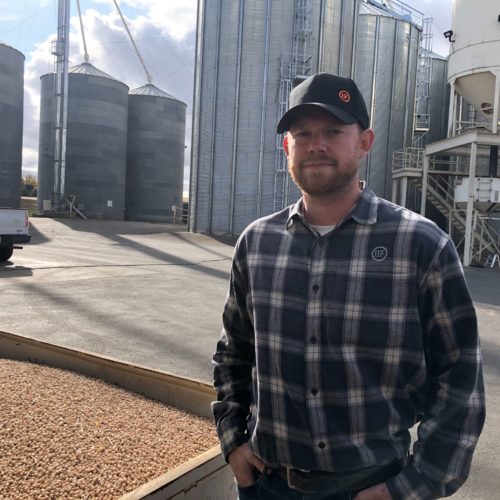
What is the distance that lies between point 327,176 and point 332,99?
0.24 meters

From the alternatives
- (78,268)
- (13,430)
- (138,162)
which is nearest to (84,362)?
(13,430)

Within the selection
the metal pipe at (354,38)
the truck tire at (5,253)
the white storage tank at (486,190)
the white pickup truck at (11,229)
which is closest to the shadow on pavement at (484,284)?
the white storage tank at (486,190)

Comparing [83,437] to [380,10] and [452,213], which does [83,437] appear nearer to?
[452,213]

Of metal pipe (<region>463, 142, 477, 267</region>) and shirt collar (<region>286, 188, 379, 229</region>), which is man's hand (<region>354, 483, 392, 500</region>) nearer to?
shirt collar (<region>286, 188, 379, 229</region>)

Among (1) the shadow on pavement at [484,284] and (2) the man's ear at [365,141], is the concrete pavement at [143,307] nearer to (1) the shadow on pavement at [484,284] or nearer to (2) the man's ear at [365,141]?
(1) the shadow on pavement at [484,284]

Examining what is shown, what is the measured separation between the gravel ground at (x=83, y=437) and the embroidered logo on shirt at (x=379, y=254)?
1612mm

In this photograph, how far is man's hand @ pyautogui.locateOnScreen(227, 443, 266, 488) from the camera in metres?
1.84

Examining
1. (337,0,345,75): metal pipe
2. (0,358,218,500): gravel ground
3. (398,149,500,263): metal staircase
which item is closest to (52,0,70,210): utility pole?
(337,0,345,75): metal pipe

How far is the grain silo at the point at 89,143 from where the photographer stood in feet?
109

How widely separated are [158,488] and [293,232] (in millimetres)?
1151

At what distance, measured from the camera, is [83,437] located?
9.55ft

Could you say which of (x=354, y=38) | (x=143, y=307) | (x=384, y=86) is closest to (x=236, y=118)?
(x=354, y=38)

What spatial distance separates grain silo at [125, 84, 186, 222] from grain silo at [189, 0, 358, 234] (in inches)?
480

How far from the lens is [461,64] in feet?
63.7
